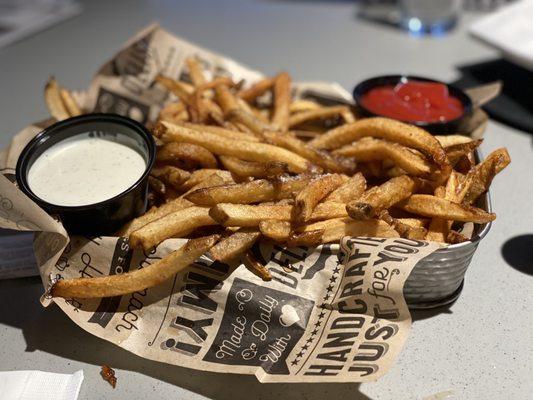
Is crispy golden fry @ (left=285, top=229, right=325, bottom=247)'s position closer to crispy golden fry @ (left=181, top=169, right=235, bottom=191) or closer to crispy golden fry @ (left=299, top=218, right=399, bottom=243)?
crispy golden fry @ (left=299, top=218, right=399, bottom=243)

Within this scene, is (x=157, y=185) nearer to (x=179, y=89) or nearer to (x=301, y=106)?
(x=179, y=89)

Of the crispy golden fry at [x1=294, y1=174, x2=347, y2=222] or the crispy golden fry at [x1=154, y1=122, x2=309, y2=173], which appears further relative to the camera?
the crispy golden fry at [x1=154, y1=122, x2=309, y2=173]

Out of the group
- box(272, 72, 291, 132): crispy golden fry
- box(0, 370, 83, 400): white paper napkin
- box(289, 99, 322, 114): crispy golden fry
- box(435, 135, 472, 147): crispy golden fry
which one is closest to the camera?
box(0, 370, 83, 400): white paper napkin

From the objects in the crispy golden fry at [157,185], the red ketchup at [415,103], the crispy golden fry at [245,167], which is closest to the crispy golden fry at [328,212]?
the crispy golden fry at [245,167]

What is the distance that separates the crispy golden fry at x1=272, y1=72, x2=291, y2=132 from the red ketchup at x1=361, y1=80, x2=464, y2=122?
0.91 ft

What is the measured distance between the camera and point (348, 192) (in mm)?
1334

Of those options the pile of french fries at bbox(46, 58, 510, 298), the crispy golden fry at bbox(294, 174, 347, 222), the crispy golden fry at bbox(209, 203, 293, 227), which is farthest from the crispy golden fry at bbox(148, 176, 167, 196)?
the crispy golden fry at bbox(294, 174, 347, 222)

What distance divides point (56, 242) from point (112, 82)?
3.11 feet

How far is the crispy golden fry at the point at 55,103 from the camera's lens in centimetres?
181

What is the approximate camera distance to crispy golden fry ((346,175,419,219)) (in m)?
1.17

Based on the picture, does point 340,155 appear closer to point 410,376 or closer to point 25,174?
point 410,376

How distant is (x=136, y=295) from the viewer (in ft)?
4.26

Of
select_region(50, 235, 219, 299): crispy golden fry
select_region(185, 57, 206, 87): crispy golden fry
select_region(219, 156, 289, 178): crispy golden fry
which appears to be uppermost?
select_region(185, 57, 206, 87): crispy golden fry

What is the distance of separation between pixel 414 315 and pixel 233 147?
2.19 feet
